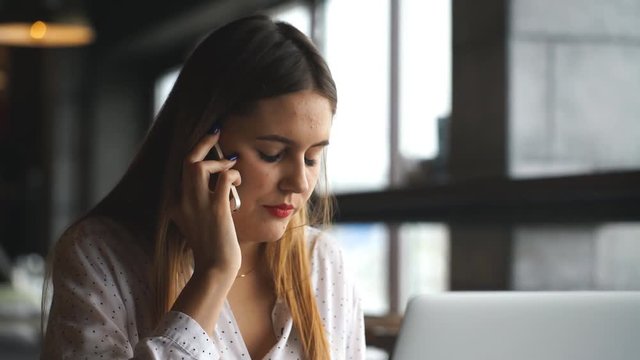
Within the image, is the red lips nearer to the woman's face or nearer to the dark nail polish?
the woman's face

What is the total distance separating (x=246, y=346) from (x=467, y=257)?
96.3 inches

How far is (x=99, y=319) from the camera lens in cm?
150

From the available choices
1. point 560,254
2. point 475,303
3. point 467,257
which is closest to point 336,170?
point 467,257

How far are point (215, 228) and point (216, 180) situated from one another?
0.10 m

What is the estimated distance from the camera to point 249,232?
1599 millimetres

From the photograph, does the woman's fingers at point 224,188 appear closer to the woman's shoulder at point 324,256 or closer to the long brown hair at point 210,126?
the long brown hair at point 210,126

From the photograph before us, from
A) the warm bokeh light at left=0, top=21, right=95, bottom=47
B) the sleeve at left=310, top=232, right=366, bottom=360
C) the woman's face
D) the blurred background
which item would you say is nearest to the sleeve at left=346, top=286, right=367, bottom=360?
the sleeve at left=310, top=232, right=366, bottom=360

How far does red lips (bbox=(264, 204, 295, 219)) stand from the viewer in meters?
1.56

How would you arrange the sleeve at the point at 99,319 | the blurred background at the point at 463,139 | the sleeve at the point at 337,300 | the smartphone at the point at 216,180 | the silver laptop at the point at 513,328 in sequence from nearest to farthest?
the silver laptop at the point at 513,328 < the sleeve at the point at 99,319 < the smartphone at the point at 216,180 < the sleeve at the point at 337,300 < the blurred background at the point at 463,139

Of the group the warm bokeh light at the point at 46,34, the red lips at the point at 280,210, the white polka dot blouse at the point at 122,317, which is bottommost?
the white polka dot blouse at the point at 122,317

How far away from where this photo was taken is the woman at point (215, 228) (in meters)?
1.50

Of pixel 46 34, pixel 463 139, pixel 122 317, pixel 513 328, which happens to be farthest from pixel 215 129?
pixel 46 34

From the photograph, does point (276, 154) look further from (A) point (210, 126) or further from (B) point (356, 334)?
(B) point (356, 334)

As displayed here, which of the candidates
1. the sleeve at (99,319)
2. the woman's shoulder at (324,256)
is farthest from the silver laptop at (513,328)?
the woman's shoulder at (324,256)
